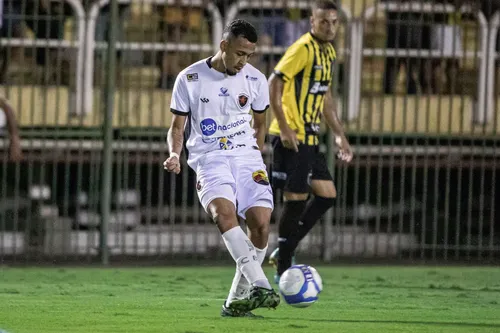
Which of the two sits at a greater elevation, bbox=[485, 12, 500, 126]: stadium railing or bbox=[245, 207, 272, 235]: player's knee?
bbox=[485, 12, 500, 126]: stadium railing

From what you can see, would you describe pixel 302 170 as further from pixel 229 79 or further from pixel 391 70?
pixel 391 70

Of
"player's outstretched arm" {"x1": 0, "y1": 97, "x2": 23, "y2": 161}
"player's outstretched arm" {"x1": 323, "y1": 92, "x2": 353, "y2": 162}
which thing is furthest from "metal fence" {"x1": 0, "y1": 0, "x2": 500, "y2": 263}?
"player's outstretched arm" {"x1": 323, "y1": 92, "x2": 353, "y2": 162}

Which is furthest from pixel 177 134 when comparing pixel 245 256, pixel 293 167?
pixel 293 167

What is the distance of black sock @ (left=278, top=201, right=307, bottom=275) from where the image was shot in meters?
10.4

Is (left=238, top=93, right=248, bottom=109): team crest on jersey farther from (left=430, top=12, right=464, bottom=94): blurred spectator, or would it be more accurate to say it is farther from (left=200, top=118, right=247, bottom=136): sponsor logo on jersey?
(left=430, top=12, right=464, bottom=94): blurred spectator

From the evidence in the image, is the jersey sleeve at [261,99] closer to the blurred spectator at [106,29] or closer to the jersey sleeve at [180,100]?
the jersey sleeve at [180,100]

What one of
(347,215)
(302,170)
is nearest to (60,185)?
(347,215)

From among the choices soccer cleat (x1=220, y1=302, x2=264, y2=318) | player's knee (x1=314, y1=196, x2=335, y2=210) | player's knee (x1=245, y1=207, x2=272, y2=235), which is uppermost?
player's knee (x1=245, y1=207, x2=272, y2=235)

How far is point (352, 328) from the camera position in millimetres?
7453

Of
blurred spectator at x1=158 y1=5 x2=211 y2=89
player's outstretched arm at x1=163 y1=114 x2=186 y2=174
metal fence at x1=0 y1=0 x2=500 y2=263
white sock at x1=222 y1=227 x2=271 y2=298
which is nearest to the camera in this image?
white sock at x1=222 y1=227 x2=271 y2=298

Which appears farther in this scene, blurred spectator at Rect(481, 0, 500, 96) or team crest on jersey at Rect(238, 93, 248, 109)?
blurred spectator at Rect(481, 0, 500, 96)

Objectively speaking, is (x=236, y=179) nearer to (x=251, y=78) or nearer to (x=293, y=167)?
(x=251, y=78)

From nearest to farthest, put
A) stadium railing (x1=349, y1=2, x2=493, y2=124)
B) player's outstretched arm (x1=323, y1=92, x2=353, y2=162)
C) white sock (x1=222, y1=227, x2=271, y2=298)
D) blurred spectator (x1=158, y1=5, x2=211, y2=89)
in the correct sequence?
white sock (x1=222, y1=227, x2=271, y2=298) → player's outstretched arm (x1=323, y1=92, x2=353, y2=162) → blurred spectator (x1=158, y1=5, x2=211, y2=89) → stadium railing (x1=349, y1=2, x2=493, y2=124)

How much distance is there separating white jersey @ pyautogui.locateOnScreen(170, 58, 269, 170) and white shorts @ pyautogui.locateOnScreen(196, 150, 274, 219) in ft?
0.24
